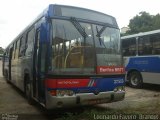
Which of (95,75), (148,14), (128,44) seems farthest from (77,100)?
(148,14)

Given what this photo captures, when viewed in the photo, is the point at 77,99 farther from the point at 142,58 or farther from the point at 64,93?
the point at 142,58

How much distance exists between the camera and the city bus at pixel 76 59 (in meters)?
7.06

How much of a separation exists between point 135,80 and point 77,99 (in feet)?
25.3

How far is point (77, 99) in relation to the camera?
714 cm

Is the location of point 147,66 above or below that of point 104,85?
above

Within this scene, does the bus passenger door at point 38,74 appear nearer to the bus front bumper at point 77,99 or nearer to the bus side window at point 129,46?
the bus front bumper at point 77,99

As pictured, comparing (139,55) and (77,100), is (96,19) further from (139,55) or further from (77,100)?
(139,55)

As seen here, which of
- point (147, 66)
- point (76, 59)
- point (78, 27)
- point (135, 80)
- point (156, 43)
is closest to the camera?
point (76, 59)

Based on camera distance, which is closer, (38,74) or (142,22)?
(38,74)

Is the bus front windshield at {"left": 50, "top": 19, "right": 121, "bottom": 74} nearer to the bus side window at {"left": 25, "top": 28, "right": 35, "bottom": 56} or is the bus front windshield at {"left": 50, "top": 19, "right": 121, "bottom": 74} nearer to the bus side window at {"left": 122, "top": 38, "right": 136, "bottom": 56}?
the bus side window at {"left": 25, "top": 28, "right": 35, "bottom": 56}

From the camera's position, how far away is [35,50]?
28.0 ft

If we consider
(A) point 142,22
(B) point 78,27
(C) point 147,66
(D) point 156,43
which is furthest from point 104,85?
(A) point 142,22

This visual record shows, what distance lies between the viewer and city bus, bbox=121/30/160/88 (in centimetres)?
1264

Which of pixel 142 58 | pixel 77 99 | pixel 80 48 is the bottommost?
pixel 77 99
